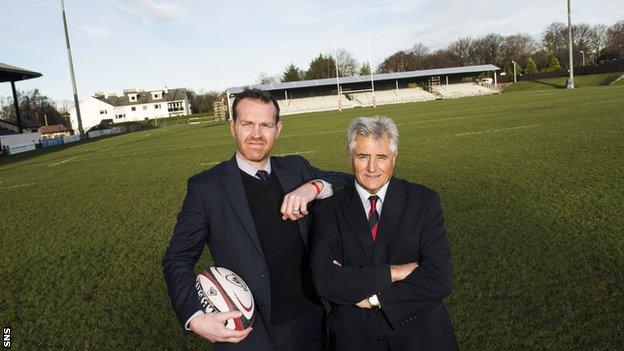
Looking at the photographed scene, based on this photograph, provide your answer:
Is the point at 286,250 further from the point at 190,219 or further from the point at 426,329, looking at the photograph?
the point at 426,329

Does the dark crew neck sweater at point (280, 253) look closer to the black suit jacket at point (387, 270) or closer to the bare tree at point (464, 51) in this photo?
the black suit jacket at point (387, 270)

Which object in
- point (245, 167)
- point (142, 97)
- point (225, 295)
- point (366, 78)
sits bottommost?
point (225, 295)

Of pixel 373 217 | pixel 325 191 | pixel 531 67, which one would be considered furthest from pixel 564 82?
pixel 373 217

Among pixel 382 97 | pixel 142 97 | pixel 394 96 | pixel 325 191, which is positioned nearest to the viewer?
pixel 325 191

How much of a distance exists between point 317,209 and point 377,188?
13.7 inches

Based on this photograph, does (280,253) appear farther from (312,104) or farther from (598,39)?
(598,39)

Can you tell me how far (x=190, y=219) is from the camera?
2373 mm

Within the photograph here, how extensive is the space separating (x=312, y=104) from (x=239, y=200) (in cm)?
6038

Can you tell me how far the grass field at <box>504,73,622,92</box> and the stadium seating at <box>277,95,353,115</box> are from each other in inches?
1051

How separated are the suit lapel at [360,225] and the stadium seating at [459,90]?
64.1 m

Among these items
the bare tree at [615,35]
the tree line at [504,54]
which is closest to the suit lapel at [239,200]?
the tree line at [504,54]

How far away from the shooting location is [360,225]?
7.74 ft

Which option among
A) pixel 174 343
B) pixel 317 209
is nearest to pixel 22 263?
pixel 174 343

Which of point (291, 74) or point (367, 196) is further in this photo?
point (291, 74)
